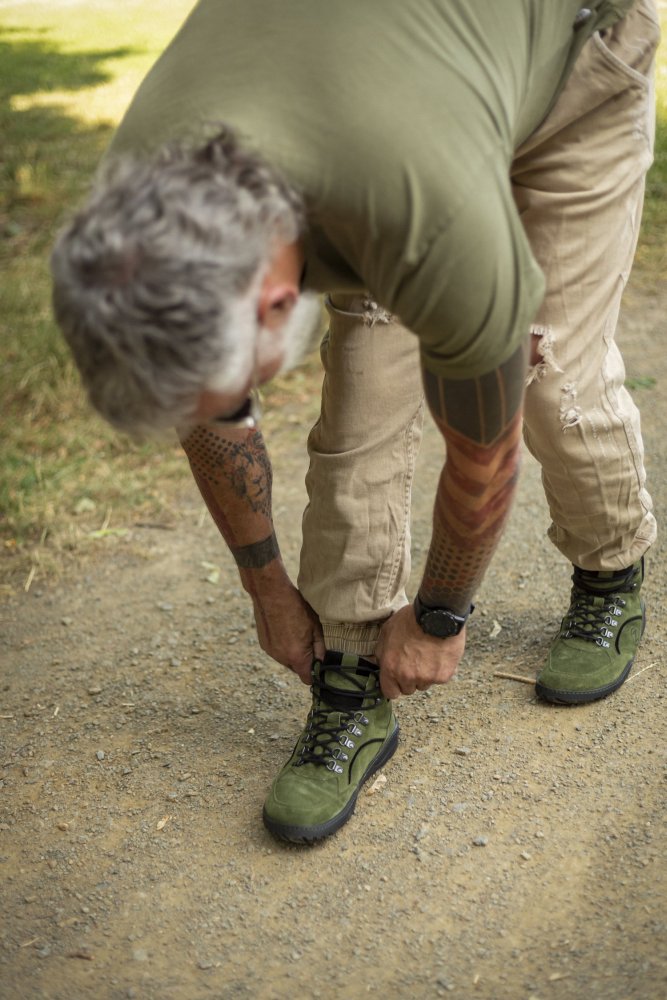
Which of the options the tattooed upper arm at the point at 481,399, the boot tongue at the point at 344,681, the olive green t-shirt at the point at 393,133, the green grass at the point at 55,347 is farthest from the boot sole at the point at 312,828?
the green grass at the point at 55,347

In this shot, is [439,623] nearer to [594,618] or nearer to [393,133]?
[594,618]

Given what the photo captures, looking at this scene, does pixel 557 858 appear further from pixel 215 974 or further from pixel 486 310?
pixel 486 310

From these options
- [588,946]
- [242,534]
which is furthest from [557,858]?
[242,534]

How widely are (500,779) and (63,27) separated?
8692mm

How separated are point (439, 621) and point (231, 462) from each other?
498mm

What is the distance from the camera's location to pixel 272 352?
1.42 m

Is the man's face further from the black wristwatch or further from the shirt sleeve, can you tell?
the black wristwatch

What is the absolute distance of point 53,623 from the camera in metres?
2.76

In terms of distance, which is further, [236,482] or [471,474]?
[236,482]

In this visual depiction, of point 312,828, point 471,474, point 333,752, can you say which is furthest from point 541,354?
point 312,828

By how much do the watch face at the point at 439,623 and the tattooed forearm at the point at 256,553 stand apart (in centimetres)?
37

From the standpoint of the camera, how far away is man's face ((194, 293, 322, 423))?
1373 mm

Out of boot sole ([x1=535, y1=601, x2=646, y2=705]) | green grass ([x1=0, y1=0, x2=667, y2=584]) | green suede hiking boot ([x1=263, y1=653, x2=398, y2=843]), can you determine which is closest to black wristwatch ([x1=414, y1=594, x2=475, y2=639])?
green suede hiking boot ([x1=263, y1=653, x2=398, y2=843])

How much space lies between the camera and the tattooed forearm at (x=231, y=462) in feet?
6.47
